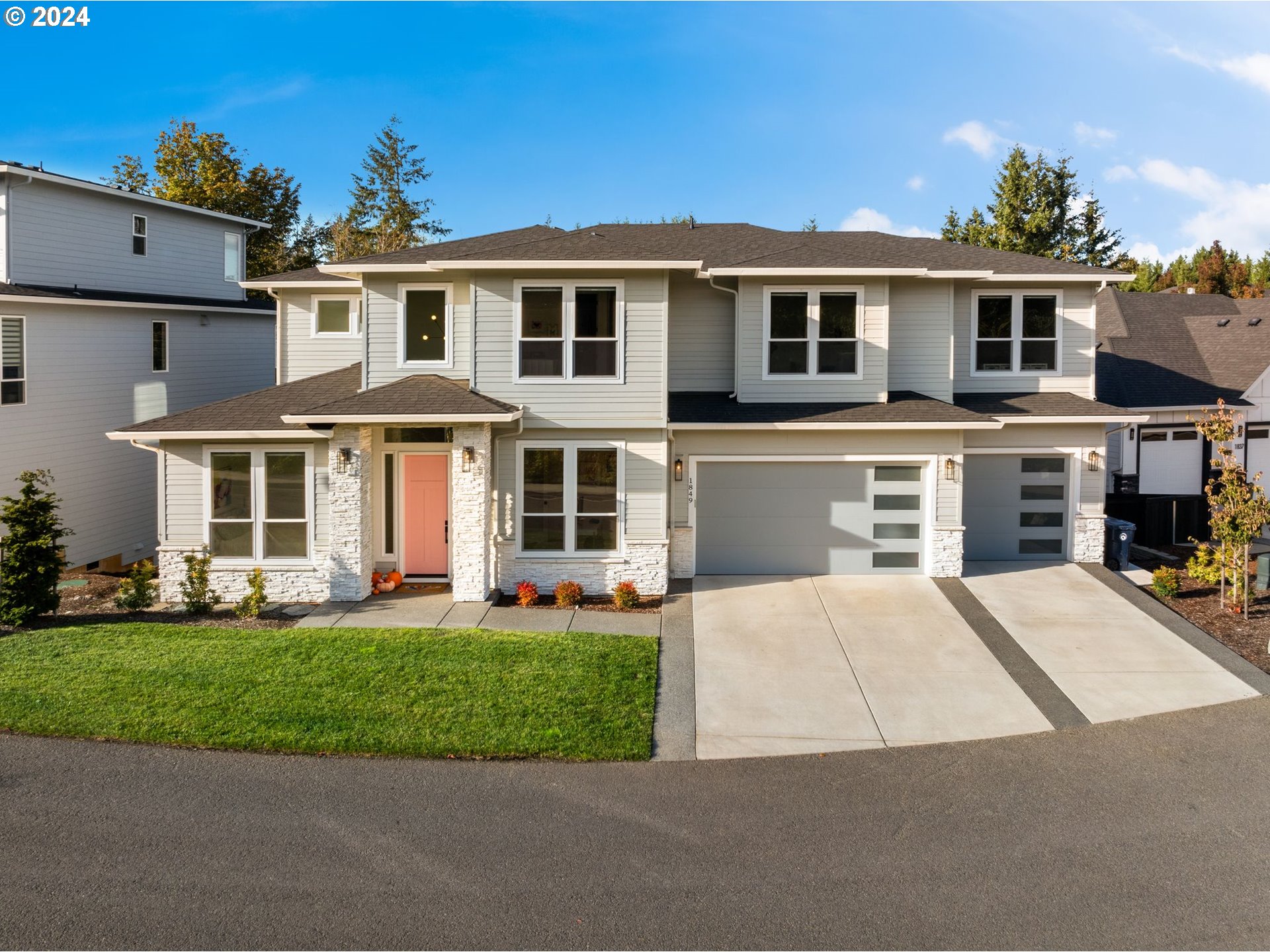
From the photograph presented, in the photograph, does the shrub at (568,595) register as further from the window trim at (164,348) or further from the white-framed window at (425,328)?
the window trim at (164,348)

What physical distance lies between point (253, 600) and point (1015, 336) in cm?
1380

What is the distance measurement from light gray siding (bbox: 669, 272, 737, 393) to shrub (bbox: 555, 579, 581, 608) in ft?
14.4

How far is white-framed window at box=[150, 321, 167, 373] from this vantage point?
65.0ft

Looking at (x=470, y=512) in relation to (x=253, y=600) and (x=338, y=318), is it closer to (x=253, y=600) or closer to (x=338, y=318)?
(x=253, y=600)

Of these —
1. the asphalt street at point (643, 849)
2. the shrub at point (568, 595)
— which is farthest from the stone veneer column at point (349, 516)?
the asphalt street at point (643, 849)

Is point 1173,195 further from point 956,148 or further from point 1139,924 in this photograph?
point 1139,924

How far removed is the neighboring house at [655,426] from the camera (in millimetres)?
14250

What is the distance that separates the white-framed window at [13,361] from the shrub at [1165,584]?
63.9ft

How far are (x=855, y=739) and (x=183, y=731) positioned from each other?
6616 mm

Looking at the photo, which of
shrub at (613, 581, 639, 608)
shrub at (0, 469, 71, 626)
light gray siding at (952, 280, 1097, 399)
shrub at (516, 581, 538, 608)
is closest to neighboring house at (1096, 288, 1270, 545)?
light gray siding at (952, 280, 1097, 399)

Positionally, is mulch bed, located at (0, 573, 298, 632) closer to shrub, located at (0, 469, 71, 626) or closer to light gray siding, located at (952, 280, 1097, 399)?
shrub, located at (0, 469, 71, 626)

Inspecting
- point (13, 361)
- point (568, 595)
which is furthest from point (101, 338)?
point (568, 595)

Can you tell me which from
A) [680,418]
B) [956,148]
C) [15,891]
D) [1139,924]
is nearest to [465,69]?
[680,418]

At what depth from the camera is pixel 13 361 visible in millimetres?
16422
